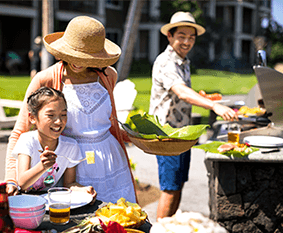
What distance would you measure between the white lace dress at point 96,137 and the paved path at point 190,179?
2119mm

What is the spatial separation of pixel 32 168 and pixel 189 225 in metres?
1.12

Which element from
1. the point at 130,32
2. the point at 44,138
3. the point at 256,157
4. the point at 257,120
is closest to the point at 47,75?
the point at 44,138

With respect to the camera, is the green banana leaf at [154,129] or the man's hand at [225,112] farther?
the man's hand at [225,112]

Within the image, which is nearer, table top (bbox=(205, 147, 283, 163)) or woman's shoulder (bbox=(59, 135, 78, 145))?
woman's shoulder (bbox=(59, 135, 78, 145))

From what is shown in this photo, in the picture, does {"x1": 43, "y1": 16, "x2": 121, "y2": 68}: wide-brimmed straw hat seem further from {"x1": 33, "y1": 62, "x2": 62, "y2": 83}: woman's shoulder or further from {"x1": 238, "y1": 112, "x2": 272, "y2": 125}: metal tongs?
{"x1": 238, "y1": 112, "x2": 272, "y2": 125}: metal tongs

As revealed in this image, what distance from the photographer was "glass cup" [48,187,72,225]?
1.74m

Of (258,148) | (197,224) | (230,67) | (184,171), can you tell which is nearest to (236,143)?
Answer: (258,148)

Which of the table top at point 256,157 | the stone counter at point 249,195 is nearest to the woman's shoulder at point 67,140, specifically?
the table top at point 256,157

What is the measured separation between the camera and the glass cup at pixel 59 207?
1736mm

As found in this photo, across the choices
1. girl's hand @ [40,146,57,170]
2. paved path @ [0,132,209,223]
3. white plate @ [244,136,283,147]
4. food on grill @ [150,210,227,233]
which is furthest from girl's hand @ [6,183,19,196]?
paved path @ [0,132,209,223]

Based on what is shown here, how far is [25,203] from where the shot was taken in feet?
5.61

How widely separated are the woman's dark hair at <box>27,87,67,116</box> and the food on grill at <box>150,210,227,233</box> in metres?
1.22

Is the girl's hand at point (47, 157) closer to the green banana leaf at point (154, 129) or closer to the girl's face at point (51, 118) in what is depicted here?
the girl's face at point (51, 118)

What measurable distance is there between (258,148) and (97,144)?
1.71 meters
